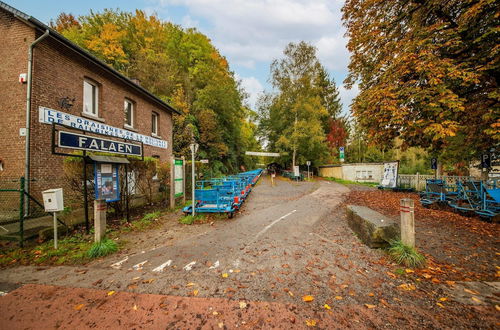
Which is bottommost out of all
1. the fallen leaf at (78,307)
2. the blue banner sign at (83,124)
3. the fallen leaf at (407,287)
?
the fallen leaf at (407,287)

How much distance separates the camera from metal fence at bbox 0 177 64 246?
5.21 meters

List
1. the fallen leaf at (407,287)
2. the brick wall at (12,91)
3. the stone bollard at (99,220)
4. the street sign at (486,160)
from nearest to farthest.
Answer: the fallen leaf at (407,287) < the stone bollard at (99,220) < the brick wall at (12,91) < the street sign at (486,160)

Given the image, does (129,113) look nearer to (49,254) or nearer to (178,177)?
(178,177)

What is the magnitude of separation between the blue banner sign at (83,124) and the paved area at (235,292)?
5.78 m

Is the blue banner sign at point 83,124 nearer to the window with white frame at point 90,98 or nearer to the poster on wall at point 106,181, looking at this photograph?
the window with white frame at point 90,98

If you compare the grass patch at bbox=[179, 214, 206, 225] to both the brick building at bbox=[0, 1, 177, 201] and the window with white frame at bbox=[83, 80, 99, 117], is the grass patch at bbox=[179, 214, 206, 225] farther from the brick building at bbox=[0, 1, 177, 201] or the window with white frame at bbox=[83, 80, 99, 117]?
the window with white frame at bbox=[83, 80, 99, 117]

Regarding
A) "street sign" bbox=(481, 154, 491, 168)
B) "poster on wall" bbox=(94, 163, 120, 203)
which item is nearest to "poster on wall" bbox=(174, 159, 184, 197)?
"poster on wall" bbox=(94, 163, 120, 203)

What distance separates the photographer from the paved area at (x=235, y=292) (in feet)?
7.98

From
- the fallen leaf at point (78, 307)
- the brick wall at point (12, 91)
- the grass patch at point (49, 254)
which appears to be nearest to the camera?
the fallen leaf at point (78, 307)

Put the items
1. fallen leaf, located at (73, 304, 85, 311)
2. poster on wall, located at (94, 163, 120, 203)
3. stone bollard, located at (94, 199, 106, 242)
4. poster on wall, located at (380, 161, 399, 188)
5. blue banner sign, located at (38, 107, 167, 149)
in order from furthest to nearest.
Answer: poster on wall, located at (380, 161, 399, 188), blue banner sign, located at (38, 107, 167, 149), poster on wall, located at (94, 163, 120, 203), stone bollard, located at (94, 199, 106, 242), fallen leaf, located at (73, 304, 85, 311)

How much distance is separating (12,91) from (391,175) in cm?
2078

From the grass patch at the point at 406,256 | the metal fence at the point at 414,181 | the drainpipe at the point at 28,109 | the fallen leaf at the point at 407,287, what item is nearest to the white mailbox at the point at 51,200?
the drainpipe at the point at 28,109

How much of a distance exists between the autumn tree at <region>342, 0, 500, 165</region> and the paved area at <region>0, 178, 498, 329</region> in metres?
4.79

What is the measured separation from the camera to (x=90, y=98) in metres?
9.45
